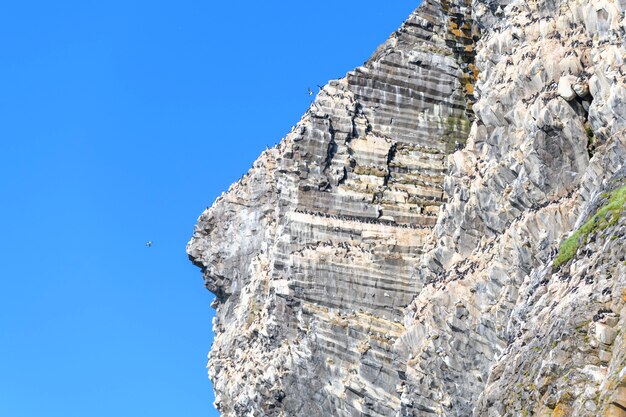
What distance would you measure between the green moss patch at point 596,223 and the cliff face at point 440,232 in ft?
0.44

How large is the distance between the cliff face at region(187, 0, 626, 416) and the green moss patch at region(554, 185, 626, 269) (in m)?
0.13

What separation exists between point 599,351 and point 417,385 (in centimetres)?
3956

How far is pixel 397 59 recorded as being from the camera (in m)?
114

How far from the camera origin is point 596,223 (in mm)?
58656

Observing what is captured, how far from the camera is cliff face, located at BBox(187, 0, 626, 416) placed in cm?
5784

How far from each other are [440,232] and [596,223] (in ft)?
123

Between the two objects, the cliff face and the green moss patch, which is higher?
the cliff face

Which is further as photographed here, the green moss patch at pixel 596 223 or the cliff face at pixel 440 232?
the cliff face at pixel 440 232

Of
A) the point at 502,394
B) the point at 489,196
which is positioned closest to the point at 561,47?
the point at 489,196

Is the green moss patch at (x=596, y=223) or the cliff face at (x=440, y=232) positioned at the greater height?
the cliff face at (x=440, y=232)

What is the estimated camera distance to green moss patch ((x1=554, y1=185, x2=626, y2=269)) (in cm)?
5744

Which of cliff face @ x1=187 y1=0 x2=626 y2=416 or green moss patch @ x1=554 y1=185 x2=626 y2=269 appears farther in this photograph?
cliff face @ x1=187 y1=0 x2=626 y2=416

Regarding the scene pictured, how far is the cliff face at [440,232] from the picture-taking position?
57844 mm

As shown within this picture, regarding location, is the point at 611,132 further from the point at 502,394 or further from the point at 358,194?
the point at 358,194
